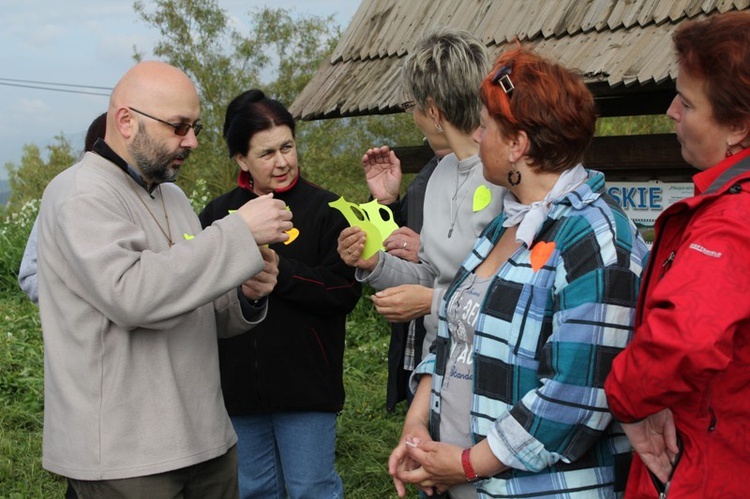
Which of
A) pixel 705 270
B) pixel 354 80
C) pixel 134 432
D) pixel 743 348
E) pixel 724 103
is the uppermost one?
pixel 354 80

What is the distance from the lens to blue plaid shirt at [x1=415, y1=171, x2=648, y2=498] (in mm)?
1877

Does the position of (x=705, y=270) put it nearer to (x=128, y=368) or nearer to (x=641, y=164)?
(x=128, y=368)

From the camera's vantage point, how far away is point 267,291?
2.78 metres

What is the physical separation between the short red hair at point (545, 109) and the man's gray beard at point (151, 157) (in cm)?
103

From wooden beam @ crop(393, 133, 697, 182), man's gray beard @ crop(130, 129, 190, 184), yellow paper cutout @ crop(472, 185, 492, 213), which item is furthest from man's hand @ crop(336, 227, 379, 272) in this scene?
wooden beam @ crop(393, 133, 697, 182)

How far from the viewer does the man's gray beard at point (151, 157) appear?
249 cm

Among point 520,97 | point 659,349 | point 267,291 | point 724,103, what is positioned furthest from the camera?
point 267,291

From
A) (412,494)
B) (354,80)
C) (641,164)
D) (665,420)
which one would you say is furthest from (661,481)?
(354,80)

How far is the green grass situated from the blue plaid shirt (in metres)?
2.65

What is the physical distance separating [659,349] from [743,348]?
0.22 metres

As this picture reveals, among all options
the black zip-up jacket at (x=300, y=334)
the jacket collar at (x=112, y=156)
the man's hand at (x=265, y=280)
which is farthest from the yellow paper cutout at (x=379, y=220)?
the jacket collar at (x=112, y=156)

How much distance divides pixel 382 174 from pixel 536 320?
5.80ft

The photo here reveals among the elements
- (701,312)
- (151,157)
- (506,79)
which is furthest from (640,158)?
(701,312)

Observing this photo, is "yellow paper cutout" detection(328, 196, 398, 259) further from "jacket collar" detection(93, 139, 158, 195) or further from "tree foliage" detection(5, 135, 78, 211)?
"tree foliage" detection(5, 135, 78, 211)
